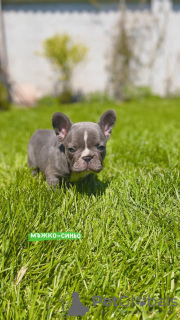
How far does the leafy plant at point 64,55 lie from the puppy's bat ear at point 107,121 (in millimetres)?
10389

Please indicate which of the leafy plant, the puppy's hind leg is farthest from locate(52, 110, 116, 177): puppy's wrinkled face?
the leafy plant

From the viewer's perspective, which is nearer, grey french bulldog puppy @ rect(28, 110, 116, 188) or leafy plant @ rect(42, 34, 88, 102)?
grey french bulldog puppy @ rect(28, 110, 116, 188)

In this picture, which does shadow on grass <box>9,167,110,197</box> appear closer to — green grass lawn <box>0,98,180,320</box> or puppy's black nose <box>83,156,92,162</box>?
green grass lawn <box>0,98,180,320</box>

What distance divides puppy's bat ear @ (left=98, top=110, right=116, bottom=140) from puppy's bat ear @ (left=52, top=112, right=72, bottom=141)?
26cm

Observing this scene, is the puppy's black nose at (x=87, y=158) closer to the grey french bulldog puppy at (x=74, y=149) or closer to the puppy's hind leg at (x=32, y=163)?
the grey french bulldog puppy at (x=74, y=149)

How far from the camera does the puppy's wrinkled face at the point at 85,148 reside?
78.2 inches

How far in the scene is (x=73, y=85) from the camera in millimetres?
12906

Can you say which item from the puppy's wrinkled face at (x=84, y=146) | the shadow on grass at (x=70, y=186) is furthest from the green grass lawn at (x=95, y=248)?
the puppy's wrinkled face at (x=84, y=146)

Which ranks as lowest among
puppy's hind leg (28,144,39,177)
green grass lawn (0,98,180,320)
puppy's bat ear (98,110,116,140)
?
green grass lawn (0,98,180,320)

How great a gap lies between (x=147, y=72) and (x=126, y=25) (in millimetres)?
2242

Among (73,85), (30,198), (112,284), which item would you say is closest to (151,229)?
(112,284)

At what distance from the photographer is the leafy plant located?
11703 mm

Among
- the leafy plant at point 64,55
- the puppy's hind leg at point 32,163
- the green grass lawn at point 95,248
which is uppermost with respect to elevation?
the leafy plant at point 64,55

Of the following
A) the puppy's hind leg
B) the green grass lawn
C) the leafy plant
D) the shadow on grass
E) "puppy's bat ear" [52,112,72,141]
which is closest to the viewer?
the green grass lawn
